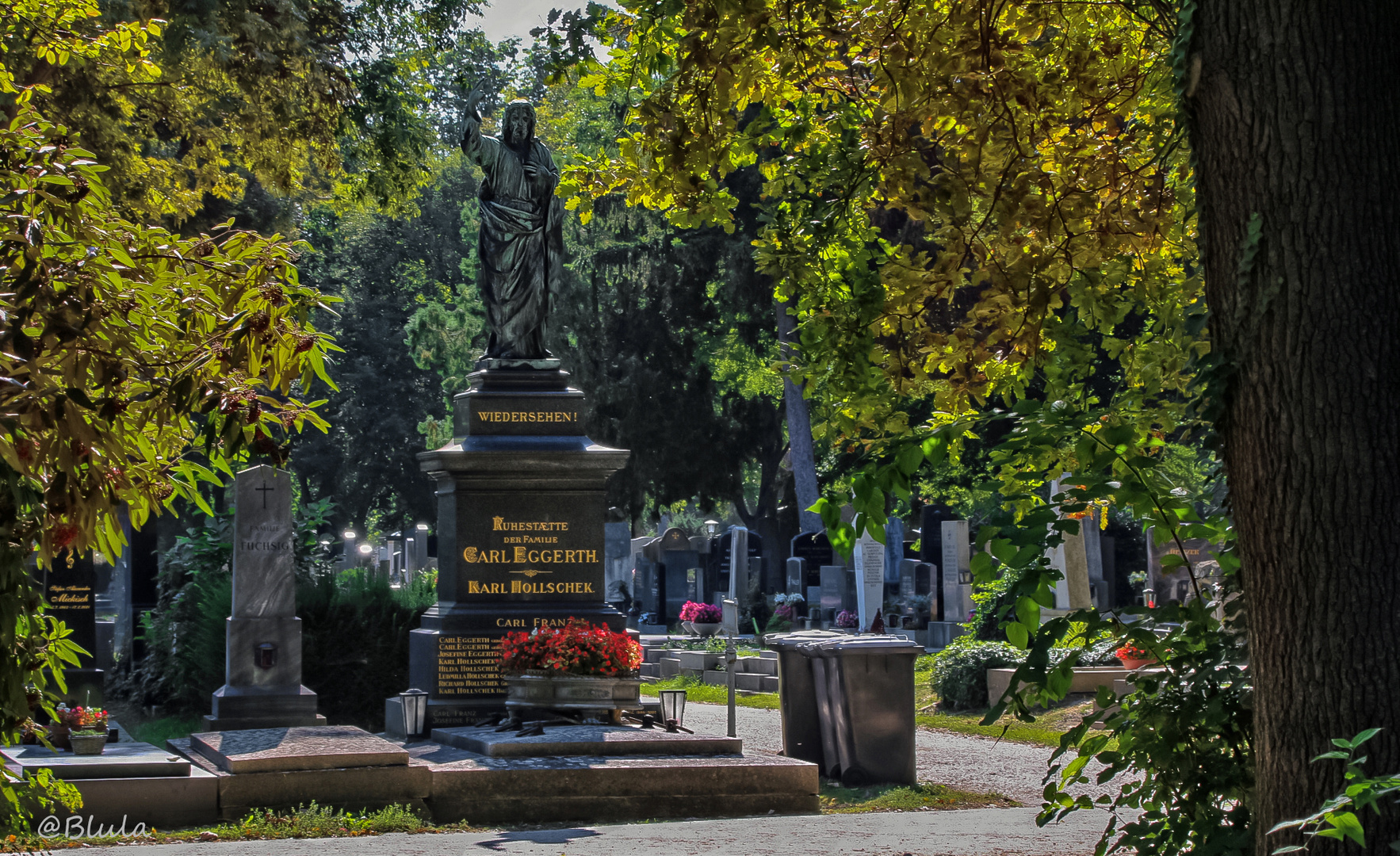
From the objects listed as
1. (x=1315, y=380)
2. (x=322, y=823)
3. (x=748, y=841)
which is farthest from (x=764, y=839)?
(x=1315, y=380)

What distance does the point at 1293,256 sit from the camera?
120 inches

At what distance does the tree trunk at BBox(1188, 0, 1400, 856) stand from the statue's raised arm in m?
12.3

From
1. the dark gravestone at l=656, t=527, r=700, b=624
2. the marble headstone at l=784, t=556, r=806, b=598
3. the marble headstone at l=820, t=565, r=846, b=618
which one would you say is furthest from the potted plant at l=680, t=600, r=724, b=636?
the dark gravestone at l=656, t=527, r=700, b=624

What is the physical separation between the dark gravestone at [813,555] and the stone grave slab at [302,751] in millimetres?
21402

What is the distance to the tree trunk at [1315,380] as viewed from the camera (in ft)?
9.62

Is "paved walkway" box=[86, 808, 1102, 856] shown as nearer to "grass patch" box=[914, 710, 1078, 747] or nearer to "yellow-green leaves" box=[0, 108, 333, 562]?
"grass patch" box=[914, 710, 1078, 747]

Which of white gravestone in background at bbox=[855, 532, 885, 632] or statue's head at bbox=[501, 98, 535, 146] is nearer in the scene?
statue's head at bbox=[501, 98, 535, 146]

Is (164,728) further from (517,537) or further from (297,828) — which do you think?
(297,828)

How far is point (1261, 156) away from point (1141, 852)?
68.5 inches

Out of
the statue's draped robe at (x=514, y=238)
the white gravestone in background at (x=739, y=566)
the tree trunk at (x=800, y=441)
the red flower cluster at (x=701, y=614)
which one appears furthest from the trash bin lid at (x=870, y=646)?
the tree trunk at (x=800, y=441)

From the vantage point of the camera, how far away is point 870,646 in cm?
1067

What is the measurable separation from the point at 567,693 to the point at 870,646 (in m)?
2.60

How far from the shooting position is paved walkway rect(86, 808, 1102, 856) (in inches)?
300

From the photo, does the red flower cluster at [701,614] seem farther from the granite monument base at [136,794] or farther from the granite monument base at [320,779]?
the granite monument base at [136,794]
